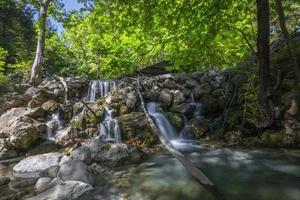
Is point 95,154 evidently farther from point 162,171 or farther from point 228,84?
point 228,84

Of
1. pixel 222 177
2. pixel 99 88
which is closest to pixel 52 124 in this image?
pixel 99 88

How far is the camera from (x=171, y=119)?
11.5 m

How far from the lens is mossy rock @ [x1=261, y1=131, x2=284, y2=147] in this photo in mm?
9039

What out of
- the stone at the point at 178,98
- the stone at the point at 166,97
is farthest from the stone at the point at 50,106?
the stone at the point at 178,98

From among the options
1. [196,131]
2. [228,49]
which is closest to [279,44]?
[228,49]

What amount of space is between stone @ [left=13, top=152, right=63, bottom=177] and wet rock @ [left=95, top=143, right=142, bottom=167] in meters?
1.14

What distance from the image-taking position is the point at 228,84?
12477 mm

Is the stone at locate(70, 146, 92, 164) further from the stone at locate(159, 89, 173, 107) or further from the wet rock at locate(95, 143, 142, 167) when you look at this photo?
the stone at locate(159, 89, 173, 107)

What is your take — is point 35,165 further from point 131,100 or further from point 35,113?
point 131,100

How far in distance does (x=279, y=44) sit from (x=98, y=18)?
8.67 m

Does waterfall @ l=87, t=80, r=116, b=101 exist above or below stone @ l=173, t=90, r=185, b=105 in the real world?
above

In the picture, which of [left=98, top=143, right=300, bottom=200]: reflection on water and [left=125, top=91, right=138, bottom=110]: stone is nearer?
[left=98, top=143, right=300, bottom=200]: reflection on water

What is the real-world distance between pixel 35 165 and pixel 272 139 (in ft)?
22.8

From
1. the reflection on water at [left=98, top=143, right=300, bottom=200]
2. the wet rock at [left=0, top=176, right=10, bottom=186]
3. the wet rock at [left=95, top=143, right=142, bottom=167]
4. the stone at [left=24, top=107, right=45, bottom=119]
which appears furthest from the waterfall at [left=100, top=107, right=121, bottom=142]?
the wet rock at [left=0, top=176, right=10, bottom=186]
